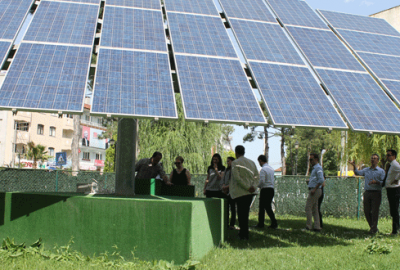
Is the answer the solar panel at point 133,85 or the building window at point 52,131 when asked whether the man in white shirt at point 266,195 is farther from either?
the building window at point 52,131

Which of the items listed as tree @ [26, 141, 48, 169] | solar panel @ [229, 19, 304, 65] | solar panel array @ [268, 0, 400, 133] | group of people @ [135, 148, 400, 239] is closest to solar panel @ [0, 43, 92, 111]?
group of people @ [135, 148, 400, 239]

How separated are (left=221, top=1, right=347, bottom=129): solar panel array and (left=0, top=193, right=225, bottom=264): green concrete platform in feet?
7.54

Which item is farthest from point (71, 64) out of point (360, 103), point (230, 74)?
point (360, 103)

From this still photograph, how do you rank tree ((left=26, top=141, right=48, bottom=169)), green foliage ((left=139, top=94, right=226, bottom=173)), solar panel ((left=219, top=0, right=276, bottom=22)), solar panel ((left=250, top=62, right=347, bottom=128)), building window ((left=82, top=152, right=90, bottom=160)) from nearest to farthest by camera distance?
solar panel ((left=250, top=62, right=347, bottom=128)) < solar panel ((left=219, top=0, right=276, bottom=22)) < green foliage ((left=139, top=94, right=226, bottom=173)) < tree ((left=26, top=141, right=48, bottom=169)) < building window ((left=82, top=152, right=90, bottom=160))

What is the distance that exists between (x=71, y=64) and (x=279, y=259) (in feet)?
16.8

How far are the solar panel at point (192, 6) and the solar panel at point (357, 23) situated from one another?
150 inches

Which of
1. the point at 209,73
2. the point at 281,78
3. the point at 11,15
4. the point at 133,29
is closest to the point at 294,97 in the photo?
the point at 281,78

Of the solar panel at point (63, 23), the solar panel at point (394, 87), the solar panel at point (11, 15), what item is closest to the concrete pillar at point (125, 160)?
the solar panel at point (63, 23)

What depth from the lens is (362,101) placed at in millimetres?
8133

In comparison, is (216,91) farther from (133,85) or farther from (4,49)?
(4,49)

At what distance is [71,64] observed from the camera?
7434mm

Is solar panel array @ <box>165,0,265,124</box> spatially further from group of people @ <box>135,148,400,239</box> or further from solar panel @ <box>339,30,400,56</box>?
solar panel @ <box>339,30,400,56</box>

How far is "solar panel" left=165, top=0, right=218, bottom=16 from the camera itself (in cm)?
1062

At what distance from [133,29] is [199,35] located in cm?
156
